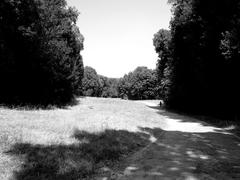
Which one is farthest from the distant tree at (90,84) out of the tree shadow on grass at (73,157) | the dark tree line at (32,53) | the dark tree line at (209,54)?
the tree shadow on grass at (73,157)

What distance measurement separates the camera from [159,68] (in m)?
46.5

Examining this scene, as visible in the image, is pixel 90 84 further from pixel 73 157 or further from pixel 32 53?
pixel 73 157

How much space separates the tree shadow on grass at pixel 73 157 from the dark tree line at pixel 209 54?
38.0 feet

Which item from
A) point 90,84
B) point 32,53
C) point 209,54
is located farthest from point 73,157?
point 90,84

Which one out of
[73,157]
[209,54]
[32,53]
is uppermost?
[209,54]

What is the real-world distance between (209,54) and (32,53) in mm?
17415

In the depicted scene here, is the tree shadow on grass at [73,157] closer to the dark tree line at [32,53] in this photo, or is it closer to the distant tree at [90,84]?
the dark tree line at [32,53]

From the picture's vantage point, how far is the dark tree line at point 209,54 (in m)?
19.6

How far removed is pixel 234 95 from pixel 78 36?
85.1 feet

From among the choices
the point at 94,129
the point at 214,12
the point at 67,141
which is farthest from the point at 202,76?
the point at 67,141

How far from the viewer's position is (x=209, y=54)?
22.6 meters

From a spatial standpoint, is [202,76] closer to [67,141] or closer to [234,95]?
[234,95]

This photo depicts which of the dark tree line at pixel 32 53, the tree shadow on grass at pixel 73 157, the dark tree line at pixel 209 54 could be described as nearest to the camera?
the tree shadow on grass at pixel 73 157

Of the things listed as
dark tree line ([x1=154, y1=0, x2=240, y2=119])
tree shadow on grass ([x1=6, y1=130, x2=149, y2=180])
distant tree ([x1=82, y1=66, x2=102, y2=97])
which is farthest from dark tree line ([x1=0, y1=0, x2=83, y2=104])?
distant tree ([x1=82, y1=66, x2=102, y2=97])
